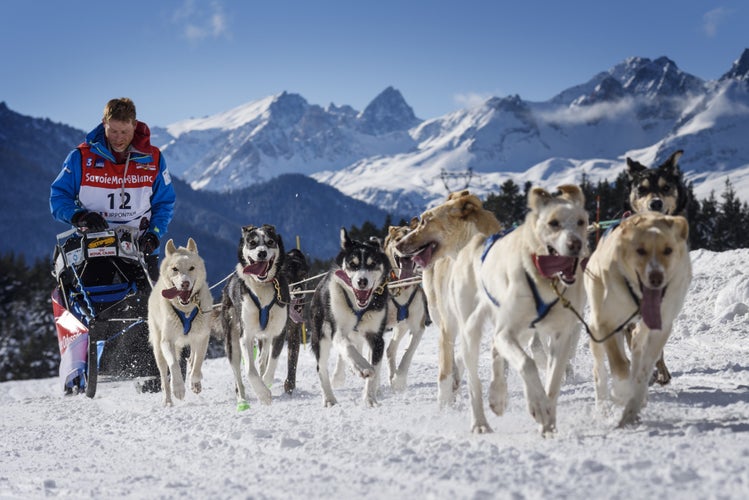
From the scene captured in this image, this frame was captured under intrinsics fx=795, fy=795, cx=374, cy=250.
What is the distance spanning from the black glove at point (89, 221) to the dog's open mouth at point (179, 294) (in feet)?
2.41

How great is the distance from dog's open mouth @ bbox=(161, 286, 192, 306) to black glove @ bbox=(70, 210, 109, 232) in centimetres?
73

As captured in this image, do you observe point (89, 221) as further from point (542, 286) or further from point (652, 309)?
point (652, 309)

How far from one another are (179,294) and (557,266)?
13.0 ft

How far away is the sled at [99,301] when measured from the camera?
256 inches

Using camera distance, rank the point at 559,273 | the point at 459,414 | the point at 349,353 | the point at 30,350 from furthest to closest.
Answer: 1. the point at 30,350
2. the point at 349,353
3. the point at 459,414
4. the point at 559,273

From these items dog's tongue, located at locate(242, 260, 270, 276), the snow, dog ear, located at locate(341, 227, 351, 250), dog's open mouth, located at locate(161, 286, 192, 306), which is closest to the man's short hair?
dog's open mouth, located at locate(161, 286, 192, 306)

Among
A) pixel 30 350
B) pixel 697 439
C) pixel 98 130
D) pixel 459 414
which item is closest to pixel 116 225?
pixel 98 130

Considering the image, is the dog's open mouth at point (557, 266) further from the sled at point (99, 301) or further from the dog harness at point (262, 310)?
the sled at point (99, 301)

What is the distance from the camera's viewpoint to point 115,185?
6.50 m

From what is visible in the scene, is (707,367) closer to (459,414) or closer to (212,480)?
(459,414)

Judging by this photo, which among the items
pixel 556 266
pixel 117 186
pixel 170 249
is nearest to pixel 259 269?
pixel 170 249

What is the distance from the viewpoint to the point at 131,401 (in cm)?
691

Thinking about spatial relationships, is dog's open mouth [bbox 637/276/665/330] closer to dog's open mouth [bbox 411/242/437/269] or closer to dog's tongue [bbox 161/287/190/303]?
dog's open mouth [bbox 411/242/437/269]

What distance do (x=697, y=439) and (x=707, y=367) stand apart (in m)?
3.64
